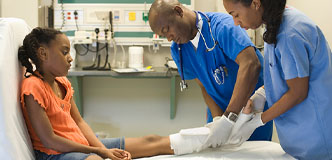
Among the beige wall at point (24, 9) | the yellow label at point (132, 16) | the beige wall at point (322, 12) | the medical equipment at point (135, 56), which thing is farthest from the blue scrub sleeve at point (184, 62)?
the beige wall at point (24, 9)

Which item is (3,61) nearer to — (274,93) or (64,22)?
(274,93)

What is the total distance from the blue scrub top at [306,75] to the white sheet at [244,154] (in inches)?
6.3

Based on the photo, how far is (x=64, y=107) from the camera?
137 cm

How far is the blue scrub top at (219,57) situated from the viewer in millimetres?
1409

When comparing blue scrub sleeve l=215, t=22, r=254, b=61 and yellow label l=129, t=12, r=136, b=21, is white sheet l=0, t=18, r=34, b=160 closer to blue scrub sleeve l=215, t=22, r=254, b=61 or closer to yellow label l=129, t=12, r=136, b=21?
blue scrub sleeve l=215, t=22, r=254, b=61

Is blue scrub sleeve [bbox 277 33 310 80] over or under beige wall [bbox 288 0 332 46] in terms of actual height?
under

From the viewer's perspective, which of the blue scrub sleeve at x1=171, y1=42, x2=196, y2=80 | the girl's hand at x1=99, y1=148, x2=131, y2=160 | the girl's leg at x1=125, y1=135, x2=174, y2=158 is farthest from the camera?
the blue scrub sleeve at x1=171, y1=42, x2=196, y2=80

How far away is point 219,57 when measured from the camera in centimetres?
153

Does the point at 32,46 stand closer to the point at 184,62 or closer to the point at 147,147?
the point at 147,147

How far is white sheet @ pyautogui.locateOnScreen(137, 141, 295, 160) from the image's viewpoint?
1.35 meters

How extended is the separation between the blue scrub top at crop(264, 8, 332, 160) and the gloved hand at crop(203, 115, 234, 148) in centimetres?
25

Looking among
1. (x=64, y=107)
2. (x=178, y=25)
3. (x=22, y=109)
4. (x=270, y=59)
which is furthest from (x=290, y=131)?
(x=22, y=109)

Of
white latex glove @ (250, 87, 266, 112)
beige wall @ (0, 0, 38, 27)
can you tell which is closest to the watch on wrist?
white latex glove @ (250, 87, 266, 112)

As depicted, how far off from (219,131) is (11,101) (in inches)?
32.9
